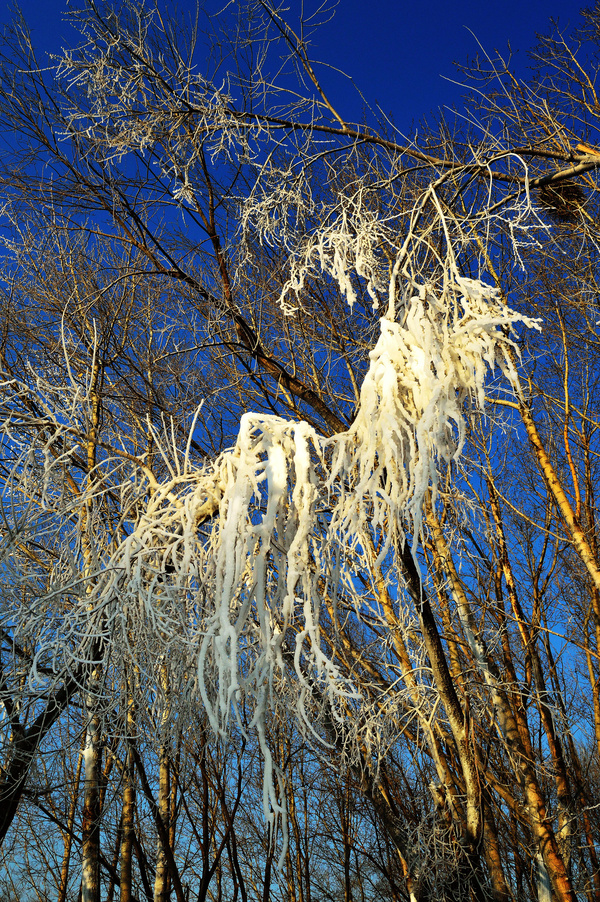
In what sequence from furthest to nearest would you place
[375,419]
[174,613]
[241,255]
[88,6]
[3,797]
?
[241,255] → [88,6] → [3,797] → [174,613] → [375,419]

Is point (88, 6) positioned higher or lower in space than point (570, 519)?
higher

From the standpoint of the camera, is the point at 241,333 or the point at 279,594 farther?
the point at 241,333

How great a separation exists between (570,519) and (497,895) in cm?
332

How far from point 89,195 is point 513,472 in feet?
20.0

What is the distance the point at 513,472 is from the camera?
8.49 m

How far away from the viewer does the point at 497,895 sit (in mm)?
4727

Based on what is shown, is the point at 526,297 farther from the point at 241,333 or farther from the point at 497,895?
the point at 497,895

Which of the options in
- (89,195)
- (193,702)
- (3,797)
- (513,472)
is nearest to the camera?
(193,702)

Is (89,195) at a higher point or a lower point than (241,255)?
higher

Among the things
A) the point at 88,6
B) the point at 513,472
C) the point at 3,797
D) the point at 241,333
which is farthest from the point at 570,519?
the point at 88,6

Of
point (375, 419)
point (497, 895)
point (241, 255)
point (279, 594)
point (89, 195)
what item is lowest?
point (497, 895)

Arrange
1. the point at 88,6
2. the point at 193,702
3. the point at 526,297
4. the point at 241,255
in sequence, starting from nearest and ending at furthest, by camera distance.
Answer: the point at 193,702
the point at 88,6
the point at 241,255
the point at 526,297

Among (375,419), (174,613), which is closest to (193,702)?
(174,613)

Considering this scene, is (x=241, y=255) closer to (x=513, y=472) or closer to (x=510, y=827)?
(x=513, y=472)
